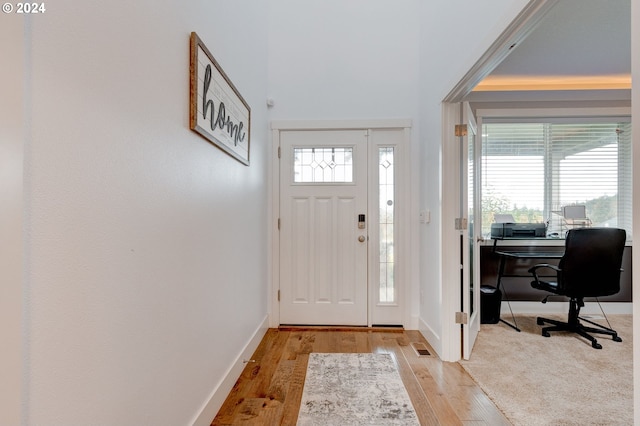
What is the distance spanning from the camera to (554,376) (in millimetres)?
2160

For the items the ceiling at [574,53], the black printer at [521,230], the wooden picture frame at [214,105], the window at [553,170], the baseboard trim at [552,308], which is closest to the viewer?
the wooden picture frame at [214,105]

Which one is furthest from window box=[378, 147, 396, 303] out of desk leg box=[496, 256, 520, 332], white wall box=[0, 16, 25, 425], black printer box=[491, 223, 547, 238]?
white wall box=[0, 16, 25, 425]

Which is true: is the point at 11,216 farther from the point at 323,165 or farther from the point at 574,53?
the point at 574,53

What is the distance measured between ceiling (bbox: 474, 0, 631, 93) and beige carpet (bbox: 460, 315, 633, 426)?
87.8 inches

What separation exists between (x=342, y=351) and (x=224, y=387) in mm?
1040

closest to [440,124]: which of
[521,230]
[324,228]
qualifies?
[324,228]

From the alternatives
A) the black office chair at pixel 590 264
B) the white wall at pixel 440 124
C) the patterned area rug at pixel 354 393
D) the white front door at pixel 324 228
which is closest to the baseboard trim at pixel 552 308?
the black office chair at pixel 590 264

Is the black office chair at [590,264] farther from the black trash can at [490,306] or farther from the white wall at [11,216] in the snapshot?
the white wall at [11,216]

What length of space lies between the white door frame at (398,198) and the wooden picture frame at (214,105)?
889 millimetres

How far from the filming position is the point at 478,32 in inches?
72.8

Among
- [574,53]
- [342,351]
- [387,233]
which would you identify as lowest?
[342,351]

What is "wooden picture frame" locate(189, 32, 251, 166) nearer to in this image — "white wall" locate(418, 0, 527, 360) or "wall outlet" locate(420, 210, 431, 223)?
"white wall" locate(418, 0, 527, 360)

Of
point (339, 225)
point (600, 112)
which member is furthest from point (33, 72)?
point (600, 112)

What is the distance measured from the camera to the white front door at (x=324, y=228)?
312 centimetres
